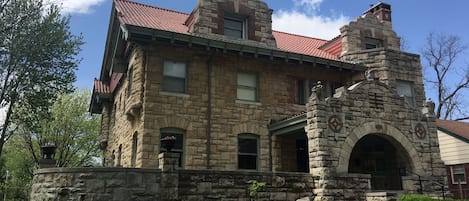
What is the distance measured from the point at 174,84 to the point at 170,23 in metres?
3.98

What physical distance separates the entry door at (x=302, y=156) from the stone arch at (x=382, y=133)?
10.7 ft

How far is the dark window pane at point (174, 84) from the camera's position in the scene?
14585 millimetres

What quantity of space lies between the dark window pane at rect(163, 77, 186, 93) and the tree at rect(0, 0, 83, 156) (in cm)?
861

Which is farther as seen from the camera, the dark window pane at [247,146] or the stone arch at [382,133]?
the dark window pane at [247,146]

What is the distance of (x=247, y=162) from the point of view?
15094 mm

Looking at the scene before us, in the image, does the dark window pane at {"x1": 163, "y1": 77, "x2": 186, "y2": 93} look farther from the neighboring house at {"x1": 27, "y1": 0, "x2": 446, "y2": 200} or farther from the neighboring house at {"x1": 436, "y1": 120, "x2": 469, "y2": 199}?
the neighboring house at {"x1": 436, "y1": 120, "x2": 469, "y2": 199}

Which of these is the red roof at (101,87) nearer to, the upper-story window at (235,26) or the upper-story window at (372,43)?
the upper-story window at (235,26)

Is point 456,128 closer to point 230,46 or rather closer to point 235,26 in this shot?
point 235,26

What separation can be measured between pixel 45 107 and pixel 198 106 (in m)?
10.7

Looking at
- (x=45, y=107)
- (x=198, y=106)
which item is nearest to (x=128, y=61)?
(x=198, y=106)

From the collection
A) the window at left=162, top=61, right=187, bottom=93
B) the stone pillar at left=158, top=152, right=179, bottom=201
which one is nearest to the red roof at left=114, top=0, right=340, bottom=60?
the window at left=162, top=61, right=187, bottom=93

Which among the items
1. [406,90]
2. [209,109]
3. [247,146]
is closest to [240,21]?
[209,109]

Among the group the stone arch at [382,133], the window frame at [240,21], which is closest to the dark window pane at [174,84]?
the window frame at [240,21]

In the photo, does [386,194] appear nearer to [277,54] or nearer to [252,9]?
[277,54]
